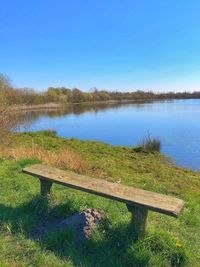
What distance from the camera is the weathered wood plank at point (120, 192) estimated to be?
3.13 metres

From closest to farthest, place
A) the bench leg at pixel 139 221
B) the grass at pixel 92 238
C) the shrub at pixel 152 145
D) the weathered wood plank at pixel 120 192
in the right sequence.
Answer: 1. the grass at pixel 92 238
2. the weathered wood plank at pixel 120 192
3. the bench leg at pixel 139 221
4. the shrub at pixel 152 145

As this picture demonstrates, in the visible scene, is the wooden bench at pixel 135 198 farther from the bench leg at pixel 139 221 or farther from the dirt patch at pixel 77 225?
the dirt patch at pixel 77 225

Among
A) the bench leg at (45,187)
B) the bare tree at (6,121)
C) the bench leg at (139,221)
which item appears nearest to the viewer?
the bench leg at (139,221)

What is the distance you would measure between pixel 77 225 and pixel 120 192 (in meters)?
0.61

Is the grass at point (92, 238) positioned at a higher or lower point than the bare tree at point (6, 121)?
lower

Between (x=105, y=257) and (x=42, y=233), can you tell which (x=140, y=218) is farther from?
(x=42, y=233)

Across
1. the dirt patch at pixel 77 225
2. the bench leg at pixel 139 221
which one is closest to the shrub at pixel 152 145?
the dirt patch at pixel 77 225

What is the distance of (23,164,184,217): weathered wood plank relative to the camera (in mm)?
3127

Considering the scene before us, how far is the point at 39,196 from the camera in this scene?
14.1 ft

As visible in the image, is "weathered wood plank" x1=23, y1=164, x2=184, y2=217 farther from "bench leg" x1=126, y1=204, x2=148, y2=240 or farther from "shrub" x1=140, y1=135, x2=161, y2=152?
"shrub" x1=140, y1=135, x2=161, y2=152

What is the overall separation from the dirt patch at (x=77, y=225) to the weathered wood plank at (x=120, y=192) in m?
0.26

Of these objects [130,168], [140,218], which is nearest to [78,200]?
[140,218]

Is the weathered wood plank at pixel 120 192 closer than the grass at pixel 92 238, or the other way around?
the grass at pixel 92 238

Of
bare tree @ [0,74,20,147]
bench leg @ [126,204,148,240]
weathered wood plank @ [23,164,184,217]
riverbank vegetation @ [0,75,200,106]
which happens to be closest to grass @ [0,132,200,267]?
bench leg @ [126,204,148,240]
